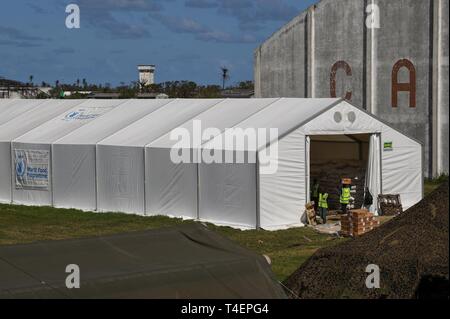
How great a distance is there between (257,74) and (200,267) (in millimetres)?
38512

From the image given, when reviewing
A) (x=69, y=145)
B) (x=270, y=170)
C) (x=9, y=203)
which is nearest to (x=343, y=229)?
(x=270, y=170)

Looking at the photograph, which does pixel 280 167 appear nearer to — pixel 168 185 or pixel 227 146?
pixel 227 146

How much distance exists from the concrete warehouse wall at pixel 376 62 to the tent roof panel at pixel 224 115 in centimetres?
1126

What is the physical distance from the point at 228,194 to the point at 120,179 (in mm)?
4743

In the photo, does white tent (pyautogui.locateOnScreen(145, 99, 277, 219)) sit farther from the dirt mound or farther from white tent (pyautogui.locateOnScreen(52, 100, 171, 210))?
the dirt mound

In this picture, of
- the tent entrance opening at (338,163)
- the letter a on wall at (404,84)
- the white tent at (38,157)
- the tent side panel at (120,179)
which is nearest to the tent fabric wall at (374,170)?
the tent entrance opening at (338,163)

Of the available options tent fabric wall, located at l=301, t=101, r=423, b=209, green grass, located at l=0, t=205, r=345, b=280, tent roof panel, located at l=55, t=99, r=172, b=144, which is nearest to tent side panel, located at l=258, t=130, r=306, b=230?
green grass, located at l=0, t=205, r=345, b=280

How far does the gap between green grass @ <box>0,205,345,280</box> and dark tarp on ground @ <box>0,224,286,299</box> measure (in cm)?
807

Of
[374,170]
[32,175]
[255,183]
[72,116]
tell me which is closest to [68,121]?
[72,116]

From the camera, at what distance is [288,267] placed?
18.4m

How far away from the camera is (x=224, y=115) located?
2745 cm

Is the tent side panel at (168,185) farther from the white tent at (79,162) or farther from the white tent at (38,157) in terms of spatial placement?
the white tent at (38,157)

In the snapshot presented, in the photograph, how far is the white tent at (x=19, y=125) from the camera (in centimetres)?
3120

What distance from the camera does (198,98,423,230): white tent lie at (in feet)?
78.3
